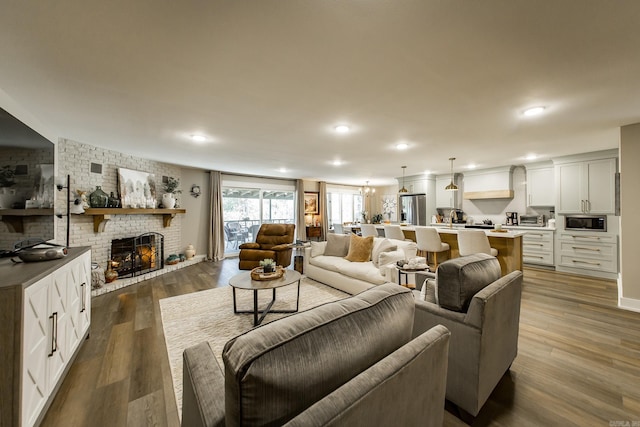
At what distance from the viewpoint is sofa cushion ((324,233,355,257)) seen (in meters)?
4.29

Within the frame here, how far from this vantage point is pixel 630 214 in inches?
123

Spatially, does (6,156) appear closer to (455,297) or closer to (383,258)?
(455,297)

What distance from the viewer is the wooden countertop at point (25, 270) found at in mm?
1324

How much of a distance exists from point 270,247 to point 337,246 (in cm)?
148

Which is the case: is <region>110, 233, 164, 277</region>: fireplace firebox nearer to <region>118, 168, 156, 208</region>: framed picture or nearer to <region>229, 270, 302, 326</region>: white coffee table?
<region>118, 168, 156, 208</region>: framed picture

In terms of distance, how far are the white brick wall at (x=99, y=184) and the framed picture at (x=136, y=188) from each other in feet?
0.39

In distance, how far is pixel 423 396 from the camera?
0.94 metres

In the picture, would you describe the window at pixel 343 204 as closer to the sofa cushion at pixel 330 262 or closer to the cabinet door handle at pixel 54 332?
the sofa cushion at pixel 330 262

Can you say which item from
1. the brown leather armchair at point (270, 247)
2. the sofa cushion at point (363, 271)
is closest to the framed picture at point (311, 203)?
the brown leather armchair at point (270, 247)

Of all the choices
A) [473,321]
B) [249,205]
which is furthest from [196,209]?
[473,321]

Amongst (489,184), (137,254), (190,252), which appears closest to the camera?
(137,254)

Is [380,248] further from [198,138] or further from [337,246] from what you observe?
[198,138]

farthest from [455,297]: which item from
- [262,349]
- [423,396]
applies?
[262,349]

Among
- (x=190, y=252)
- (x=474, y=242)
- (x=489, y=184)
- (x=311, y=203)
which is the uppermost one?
(x=489, y=184)
